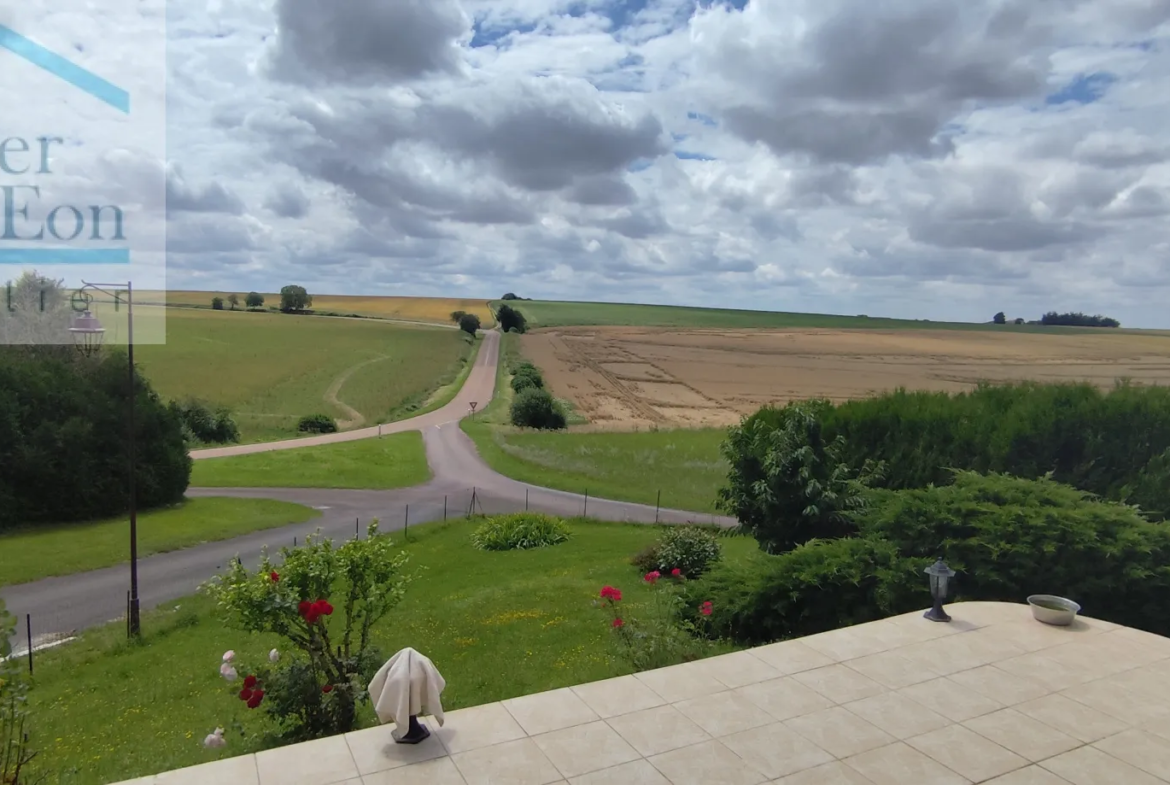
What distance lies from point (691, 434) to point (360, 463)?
18682 mm

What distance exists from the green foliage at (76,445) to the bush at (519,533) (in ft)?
47.9

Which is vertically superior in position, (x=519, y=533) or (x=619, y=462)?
(x=519, y=533)

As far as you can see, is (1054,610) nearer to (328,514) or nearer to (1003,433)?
(1003,433)

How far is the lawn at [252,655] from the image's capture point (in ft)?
31.2

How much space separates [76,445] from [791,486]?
2723 centimetres

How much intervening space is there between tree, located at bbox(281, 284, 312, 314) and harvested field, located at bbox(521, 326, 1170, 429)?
56.3 m

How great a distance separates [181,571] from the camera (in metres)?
21.6

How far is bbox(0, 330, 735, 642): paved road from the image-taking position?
18.8 meters

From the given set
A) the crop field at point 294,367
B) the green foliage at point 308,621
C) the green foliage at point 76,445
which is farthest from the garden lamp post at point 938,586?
the crop field at point 294,367

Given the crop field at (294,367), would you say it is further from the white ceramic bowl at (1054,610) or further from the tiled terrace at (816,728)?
the white ceramic bowl at (1054,610)

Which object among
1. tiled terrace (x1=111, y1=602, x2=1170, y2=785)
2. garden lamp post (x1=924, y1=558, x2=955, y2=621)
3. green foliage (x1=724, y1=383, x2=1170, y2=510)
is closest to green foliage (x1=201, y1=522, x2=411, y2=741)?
tiled terrace (x1=111, y1=602, x2=1170, y2=785)

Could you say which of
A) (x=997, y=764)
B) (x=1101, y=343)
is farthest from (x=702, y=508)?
(x=1101, y=343)

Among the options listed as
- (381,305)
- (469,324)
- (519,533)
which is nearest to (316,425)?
(519,533)

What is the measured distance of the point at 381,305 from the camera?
6334 inches
